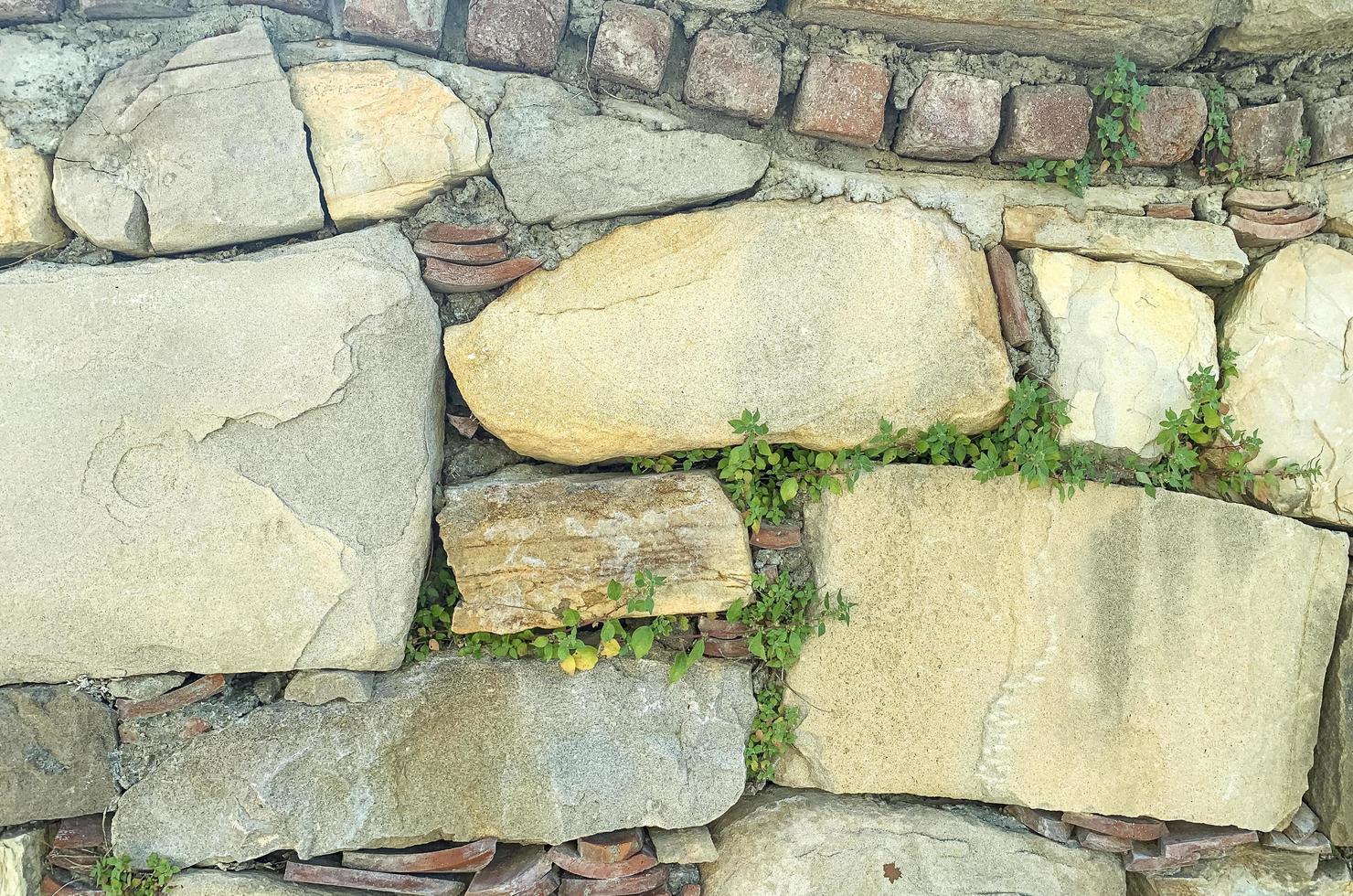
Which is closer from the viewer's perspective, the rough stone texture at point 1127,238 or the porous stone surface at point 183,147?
the porous stone surface at point 183,147

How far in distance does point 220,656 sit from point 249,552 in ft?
0.74

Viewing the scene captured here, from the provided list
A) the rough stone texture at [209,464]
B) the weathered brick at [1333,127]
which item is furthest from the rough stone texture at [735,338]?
the weathered brick at [1333,127]

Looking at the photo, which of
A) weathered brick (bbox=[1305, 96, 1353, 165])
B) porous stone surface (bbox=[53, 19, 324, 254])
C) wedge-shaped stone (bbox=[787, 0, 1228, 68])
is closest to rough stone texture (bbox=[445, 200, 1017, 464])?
wedge-shaped stone (bbox=[787, 0, 1228, 68])

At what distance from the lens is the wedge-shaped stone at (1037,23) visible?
202cm

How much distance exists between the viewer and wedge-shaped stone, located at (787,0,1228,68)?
202 cm

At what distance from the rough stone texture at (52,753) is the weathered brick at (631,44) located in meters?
1.70

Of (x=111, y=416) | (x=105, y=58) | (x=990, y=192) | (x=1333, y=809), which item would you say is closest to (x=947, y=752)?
(x=1333, y=809)

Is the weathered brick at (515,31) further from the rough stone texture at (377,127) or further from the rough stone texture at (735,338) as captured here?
the rough stone texture at (735,338)

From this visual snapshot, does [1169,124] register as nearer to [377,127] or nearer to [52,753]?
[377,127]

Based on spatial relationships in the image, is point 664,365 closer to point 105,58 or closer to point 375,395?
point 375,395

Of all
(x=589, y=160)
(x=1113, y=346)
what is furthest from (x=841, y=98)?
(x=1113, y=346)

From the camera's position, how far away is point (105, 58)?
1918 mm

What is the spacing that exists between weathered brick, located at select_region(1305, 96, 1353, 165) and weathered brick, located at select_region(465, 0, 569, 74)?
175cm

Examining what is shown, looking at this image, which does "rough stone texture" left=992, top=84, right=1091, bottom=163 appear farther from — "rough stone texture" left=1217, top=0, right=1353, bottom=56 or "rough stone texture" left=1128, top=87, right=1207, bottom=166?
"rough stone texture" left=1217, top=0, right=1353, bottom=56
